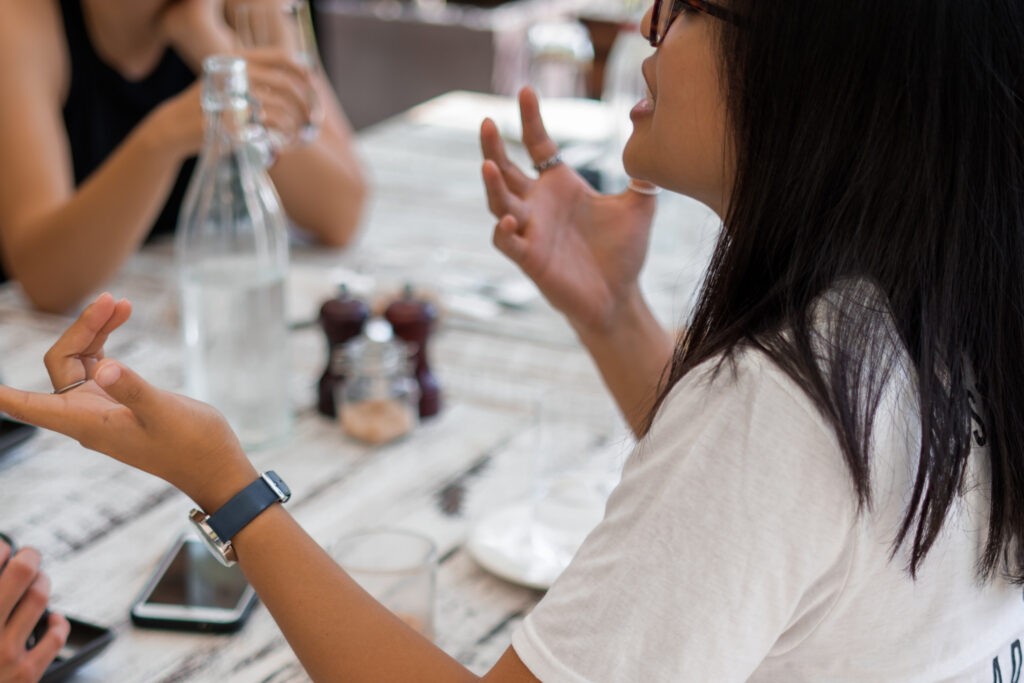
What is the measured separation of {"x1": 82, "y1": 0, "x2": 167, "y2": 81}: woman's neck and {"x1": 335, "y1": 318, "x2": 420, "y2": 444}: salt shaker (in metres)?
0.87

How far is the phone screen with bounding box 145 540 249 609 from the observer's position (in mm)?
933

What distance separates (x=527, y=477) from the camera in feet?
3.88

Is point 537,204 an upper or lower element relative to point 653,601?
upper

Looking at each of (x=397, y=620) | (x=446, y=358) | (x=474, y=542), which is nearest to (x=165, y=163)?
(x=446, y=358)

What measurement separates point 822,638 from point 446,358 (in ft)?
2.68

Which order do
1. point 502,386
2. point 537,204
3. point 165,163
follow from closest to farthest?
point 537,204, point 502,386, point 165,163

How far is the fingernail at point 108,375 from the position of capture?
2.34 ft

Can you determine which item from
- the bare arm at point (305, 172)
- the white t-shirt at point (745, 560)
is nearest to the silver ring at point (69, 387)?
the white t-shirt at point (745, 560)

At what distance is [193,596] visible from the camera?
3.08ft

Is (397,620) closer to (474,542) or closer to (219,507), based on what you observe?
(219,507)

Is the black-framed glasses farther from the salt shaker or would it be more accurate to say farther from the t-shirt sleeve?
the salt shaker

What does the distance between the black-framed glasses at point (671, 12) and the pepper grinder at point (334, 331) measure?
60cm

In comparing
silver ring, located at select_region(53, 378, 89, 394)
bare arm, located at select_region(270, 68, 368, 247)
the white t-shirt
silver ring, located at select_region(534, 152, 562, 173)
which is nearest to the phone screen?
silver ring, located at select_region(53, 378, 89, 394)

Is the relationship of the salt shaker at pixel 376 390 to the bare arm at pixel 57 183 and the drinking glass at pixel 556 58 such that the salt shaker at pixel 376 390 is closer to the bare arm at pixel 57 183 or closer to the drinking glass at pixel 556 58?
the bare arm at pixel 57 183
